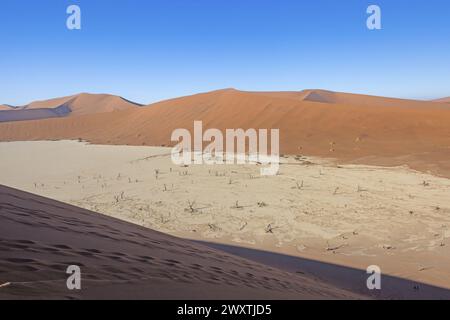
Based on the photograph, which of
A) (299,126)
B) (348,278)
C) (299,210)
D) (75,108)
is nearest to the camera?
(348,278)

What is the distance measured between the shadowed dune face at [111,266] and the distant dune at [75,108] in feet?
181

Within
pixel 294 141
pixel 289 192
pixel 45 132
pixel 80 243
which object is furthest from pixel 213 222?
pixel 45 132

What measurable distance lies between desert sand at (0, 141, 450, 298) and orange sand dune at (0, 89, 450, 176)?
110 inches

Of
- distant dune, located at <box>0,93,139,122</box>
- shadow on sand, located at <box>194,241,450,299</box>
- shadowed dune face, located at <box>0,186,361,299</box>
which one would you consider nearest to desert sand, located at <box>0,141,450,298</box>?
shadow on sand, located at <box>194,241,450,299</box>

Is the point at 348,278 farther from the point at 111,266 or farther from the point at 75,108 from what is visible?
the point at 75,108

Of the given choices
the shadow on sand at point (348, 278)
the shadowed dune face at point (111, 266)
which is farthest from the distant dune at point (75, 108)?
the shadowed dune face at point (111, 266)

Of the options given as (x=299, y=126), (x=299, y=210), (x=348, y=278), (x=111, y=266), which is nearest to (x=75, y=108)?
(x=299, y=126)

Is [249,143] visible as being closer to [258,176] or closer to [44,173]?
[258,176]

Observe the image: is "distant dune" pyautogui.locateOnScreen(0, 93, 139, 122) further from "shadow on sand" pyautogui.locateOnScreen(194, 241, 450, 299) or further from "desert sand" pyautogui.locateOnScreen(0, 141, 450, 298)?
"shadow on sand" pyautogui.locateOnScreen(194, 241, 450, 299)

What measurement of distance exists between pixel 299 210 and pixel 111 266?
5.25 metres

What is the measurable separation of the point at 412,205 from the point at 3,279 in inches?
292

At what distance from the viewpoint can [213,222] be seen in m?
7.04

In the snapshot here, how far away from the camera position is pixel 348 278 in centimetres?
470

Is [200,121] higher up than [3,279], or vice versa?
[200,121]
